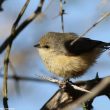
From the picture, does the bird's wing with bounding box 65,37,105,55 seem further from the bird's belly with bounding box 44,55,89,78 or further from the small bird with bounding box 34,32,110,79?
the bird's belly with bounding box 44,55,89,78

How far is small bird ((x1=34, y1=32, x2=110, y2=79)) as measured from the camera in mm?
4324

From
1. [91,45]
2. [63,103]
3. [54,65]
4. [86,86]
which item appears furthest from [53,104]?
[91,45]

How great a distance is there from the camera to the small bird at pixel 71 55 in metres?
4.32

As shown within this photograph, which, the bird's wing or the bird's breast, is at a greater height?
the bird's wing

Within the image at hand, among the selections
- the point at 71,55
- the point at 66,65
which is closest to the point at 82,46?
the point at 71,55

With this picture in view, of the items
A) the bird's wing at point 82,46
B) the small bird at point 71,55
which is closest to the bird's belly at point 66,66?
the small bird at point 71,55

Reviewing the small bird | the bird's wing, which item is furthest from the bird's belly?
the bird's wing

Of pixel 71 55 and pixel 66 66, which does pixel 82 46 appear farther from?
pixel 66 66

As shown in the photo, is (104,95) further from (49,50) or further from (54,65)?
(49,50)

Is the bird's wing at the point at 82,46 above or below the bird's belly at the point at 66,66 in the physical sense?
above

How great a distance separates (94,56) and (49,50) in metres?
0.68

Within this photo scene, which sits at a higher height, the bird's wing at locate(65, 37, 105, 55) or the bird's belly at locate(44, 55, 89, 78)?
the bird's wing at locate(65, 37, 105, 55)

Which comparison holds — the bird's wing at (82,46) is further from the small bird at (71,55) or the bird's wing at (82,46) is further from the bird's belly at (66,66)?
the bird's belly at (66,66)

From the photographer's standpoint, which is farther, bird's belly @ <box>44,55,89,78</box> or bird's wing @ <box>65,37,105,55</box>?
bird's wing @ <box>65,37,105,55</box>
